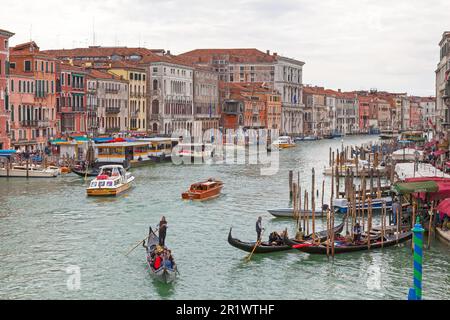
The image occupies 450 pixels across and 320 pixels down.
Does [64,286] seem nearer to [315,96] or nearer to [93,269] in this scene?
[93,269]

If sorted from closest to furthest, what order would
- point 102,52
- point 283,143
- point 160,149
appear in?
point 160,149
point 102,52
point 283,143

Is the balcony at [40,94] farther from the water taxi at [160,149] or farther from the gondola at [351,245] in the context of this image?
the gondola at [351,245]

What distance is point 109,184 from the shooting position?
21234mm

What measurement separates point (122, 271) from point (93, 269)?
19.6 inches

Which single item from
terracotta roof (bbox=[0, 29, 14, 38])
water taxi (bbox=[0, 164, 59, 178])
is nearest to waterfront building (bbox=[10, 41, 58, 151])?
terracotta roof (bbox=[0, 29, 14, 38])

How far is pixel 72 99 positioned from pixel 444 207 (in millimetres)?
25480

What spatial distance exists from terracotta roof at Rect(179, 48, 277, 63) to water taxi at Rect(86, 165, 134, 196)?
41679 millimetres

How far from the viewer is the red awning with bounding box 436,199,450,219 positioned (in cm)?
1445

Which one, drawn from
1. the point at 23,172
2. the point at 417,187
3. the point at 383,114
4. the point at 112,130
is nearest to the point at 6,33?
the point at 23,172

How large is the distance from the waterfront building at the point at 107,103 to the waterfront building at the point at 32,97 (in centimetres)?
402

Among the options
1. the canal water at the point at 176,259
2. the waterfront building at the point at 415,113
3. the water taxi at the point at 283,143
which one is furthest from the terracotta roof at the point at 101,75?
the waterfront building at the point at 415,113

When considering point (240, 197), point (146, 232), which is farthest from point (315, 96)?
point (146, 232)

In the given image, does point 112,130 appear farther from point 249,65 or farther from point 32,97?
point 249,65

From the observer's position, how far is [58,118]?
3606cm
